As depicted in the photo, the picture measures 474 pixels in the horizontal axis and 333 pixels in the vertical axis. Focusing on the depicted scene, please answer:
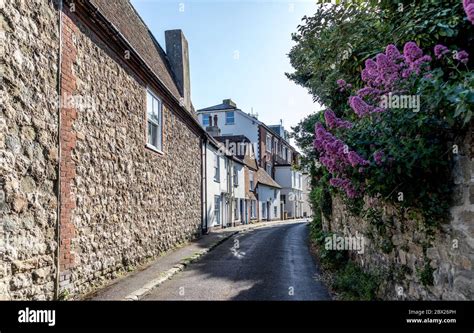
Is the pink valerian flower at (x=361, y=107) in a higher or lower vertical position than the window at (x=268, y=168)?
lower

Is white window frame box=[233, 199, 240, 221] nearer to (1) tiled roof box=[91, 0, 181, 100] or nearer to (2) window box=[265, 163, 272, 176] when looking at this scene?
(2) window box=[265, 163, 272, 176]

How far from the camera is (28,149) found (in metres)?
4.80

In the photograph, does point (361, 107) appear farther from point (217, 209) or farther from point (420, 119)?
point (217, 209)

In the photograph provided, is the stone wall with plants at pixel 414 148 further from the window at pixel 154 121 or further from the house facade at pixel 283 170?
the house facade at pixel 283 170

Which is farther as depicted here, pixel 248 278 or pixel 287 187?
pixel 287 187

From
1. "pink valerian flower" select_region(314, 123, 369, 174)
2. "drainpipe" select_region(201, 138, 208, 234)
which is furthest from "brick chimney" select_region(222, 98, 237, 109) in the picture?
"pink valerian flower" select_region(314, 123, 369, 174)

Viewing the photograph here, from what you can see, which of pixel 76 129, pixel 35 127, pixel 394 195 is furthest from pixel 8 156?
pixel 394 195

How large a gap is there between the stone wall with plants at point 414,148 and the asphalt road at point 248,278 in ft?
4.90

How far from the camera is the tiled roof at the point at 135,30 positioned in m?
8.90

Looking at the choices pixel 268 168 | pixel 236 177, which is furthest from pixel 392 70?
pixel 268 168

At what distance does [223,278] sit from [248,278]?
0.55 meters

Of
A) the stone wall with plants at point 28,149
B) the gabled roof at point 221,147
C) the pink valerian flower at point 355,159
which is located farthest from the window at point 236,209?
the pink valerian flower at point 355,159
